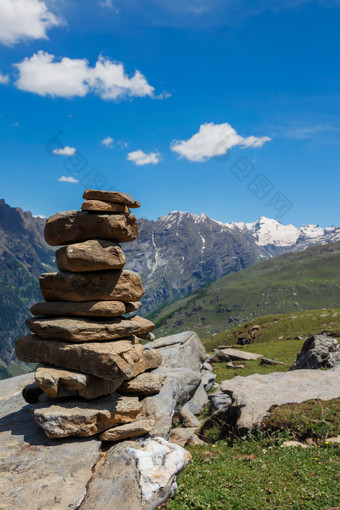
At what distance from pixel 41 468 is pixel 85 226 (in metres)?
11.7

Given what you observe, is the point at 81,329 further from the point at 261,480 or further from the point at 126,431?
the point at 261,480

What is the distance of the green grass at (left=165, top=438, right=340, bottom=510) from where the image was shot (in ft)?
43.1

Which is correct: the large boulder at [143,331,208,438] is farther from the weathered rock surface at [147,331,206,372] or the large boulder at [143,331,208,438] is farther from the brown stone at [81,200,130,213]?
the brown stone at [81,200,130,213]

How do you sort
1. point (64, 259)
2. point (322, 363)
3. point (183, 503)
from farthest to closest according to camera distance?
1. point (322, 363)
2. point (64, 259)
3. point (183, 503)

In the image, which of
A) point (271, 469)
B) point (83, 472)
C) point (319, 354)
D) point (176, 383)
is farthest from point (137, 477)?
point (319, 354)

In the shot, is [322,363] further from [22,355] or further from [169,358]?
[22,355]

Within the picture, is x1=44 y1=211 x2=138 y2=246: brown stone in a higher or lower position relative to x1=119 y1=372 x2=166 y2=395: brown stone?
higher

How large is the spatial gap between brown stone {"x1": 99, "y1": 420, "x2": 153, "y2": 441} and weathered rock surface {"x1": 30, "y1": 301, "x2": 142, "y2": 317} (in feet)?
18.7

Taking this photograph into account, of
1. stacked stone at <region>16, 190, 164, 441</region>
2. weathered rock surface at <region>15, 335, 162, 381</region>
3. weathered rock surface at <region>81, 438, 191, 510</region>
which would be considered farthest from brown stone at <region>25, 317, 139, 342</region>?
weathered rock surface at <region>81, 438, 191, 510</region>

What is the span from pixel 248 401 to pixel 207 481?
8640 millimetres

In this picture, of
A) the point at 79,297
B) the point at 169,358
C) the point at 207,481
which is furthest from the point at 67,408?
the point at 169,358

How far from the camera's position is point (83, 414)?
1584cm

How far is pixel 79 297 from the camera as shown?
61.8 ft

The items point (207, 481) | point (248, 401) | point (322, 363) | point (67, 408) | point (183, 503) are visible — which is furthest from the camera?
point (322, 363)
